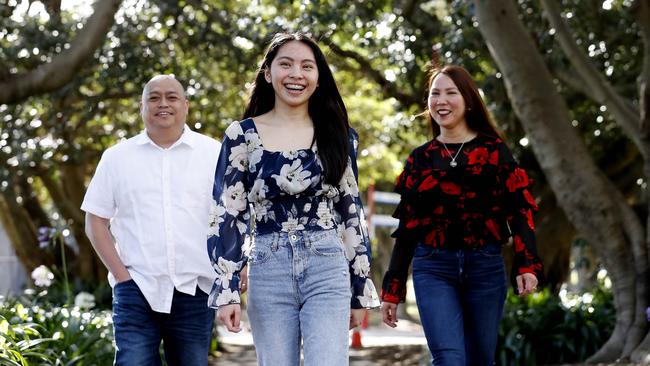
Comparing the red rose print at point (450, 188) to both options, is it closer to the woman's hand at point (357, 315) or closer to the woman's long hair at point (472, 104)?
the woman's long hair at point (472, 104)

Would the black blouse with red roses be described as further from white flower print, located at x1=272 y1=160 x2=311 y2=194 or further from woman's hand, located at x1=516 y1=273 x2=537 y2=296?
white flower print, located at x1=272 y1=160 x2=311 y2=194

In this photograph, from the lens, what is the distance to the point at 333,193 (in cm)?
452

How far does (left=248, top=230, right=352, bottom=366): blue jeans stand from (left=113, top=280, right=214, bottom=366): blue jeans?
3.52ft

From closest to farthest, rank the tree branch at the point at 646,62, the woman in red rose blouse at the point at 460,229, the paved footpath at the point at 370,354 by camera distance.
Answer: the woman in red rose blouse at the point at 460,229
the tree branch at the point at 646,62
the paved footpath at the point at 370,354

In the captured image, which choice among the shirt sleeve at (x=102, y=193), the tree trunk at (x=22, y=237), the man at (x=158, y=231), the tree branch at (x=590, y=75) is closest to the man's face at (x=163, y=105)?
the man at (x=158, y=231)

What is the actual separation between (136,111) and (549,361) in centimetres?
771

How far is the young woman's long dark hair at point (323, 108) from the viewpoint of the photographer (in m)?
4.50

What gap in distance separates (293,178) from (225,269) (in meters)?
0.44

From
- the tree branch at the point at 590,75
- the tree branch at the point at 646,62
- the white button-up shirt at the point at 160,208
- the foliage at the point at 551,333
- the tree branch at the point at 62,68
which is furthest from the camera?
the foliage at the point at 551,333

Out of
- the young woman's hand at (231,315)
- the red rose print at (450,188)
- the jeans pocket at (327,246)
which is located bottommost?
the young woman's hand at (231,315)

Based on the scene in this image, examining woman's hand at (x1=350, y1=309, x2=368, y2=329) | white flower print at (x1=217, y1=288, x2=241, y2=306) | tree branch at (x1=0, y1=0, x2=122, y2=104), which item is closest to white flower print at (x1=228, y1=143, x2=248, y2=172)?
white flower print at (x1=217, y1=288, x2=241, y2=306)

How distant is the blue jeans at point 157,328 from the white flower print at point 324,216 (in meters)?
1.20

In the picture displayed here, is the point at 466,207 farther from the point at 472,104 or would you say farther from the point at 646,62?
the point at 646,62

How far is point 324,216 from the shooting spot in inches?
176
